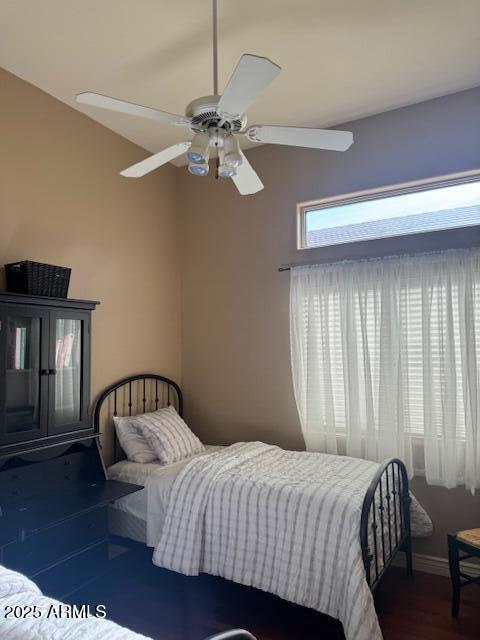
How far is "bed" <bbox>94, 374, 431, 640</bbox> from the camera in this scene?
6.66 ft

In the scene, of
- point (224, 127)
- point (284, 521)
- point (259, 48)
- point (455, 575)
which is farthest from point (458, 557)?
point (259, 48)

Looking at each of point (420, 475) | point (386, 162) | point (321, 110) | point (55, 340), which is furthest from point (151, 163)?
point (420, 475)

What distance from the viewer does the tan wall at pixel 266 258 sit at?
9.68 ft

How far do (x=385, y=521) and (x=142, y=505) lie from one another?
55.6 inches

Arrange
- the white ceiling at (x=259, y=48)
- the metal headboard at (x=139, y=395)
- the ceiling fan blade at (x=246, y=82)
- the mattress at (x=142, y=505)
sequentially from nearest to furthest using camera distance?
the ceiling fan blade at (x=246, y=82)
the white ceiling at (x=259, y=48)
the mattress at (x=142, y=505)
the metal headboard at (x=139, y=395)

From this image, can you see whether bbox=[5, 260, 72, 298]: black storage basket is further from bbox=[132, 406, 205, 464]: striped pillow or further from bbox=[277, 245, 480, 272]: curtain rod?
bbox=[277, 245, 480, 272]: curtain rod

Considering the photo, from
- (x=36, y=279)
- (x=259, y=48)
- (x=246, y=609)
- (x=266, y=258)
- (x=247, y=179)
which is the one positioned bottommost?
(x=246, y=609)

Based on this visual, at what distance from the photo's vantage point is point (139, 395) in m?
3.53

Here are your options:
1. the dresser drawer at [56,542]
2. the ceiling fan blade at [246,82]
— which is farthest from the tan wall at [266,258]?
the ceiling fan blade at [246,82]

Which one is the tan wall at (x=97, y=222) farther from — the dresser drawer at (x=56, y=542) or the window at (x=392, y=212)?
the window at (x=392, y=212)

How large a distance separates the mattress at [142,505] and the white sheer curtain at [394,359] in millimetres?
1080

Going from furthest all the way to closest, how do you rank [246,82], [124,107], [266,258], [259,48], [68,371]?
[266,258] < [68,371] < [259,48] < [124,107] < [246,82]

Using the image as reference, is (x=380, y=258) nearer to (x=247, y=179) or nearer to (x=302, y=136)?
(x=247, y=179)

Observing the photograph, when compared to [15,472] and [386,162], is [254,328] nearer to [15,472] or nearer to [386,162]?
[386,162]
